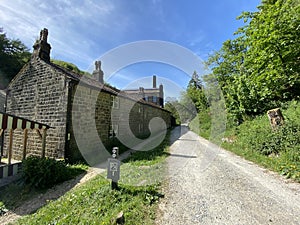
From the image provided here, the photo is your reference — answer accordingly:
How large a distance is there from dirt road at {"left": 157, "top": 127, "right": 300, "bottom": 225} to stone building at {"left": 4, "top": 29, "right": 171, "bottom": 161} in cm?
531

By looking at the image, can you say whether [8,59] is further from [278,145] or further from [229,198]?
[278,145]

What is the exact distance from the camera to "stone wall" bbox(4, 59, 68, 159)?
324 inches

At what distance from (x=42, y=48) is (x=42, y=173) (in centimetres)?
772

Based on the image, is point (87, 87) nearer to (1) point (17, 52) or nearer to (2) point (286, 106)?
(2) point (286, 106)

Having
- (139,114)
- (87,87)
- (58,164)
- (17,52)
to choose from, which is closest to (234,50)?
(139,114)

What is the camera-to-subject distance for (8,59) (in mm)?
20781

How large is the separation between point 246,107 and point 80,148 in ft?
37.4

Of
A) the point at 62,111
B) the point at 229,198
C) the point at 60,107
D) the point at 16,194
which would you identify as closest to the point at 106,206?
the point at 229,198

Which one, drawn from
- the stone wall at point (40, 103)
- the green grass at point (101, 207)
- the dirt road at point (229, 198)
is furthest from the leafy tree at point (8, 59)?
the dirt road at point (229, 198)

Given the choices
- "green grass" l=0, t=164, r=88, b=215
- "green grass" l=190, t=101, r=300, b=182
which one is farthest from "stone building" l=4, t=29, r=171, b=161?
"green grass" l=190, t=101, r=300, b=182

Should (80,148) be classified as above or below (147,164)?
above

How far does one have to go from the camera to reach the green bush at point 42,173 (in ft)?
19.1

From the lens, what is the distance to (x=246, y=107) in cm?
1153

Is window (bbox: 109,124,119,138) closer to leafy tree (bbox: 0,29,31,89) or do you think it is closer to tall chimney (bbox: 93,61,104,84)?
tall chimney (bbox: 93,61,104,84)
